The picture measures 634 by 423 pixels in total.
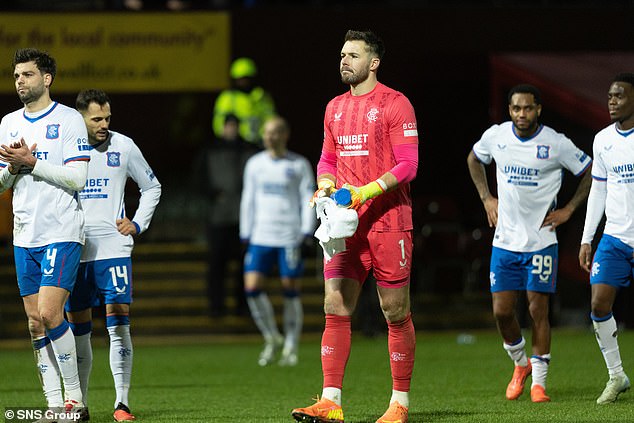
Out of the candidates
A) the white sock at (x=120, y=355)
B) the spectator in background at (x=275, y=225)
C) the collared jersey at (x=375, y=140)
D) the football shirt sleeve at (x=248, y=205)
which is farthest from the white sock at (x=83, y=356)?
the football shirt sleeve at (x=248, y=205)

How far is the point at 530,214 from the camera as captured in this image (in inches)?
360

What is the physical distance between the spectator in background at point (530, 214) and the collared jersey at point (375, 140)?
71.6 inches

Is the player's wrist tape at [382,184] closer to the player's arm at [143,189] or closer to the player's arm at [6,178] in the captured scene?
the player's arm at [143,189]

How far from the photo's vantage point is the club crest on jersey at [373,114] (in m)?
7.42

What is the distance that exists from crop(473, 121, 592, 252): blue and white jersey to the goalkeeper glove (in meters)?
2.21

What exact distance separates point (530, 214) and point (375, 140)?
6.94ft

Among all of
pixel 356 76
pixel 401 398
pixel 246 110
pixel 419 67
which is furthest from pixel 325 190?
pixel 419 67

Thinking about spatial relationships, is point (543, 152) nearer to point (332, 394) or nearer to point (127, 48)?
point (332, 394)

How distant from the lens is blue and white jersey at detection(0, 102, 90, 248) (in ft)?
24.7

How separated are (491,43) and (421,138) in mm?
1732

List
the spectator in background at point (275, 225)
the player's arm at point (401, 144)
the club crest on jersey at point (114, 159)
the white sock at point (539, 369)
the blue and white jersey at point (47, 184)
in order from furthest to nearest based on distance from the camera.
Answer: the spectator in background at point (275, 225), the white sock at point (539, 369), the club crest on jersey at point (114, 159), the blue and white jersey at point (47, 184), the player's arm at point (401, 144)

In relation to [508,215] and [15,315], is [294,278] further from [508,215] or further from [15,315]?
[15,315]

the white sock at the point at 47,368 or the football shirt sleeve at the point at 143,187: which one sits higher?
the football shirt sleeve at the point at 143,187

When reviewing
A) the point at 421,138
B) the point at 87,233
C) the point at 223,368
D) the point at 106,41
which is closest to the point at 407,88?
the point at 421,138
